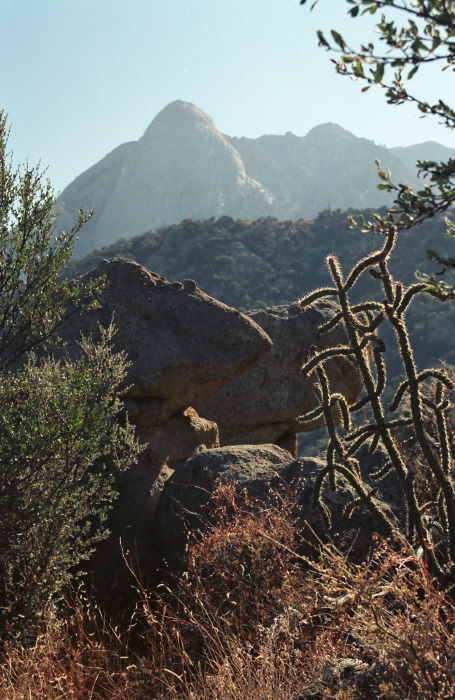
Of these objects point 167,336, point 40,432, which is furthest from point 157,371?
point 40,432

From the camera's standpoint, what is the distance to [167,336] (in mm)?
8719

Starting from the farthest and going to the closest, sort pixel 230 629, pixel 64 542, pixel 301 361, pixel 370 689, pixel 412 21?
pixel 301 361 → pixel 64 542 → pixel 230 629 → pixel 370 689 → pixel 412 21

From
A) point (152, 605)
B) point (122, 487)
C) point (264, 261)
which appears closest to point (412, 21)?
point (152, 605)

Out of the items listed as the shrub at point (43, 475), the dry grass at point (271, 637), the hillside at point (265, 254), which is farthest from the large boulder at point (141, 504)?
the hillside at point (265, 254)

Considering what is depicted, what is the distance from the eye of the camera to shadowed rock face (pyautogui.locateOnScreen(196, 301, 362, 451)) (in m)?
12.3

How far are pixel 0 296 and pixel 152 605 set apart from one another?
332 cm

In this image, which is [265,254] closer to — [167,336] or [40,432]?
[167,336]

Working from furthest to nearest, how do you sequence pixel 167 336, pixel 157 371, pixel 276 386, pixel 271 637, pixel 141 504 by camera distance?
pixel 276 386 < pixel 167 336 < pixel 157 371 < pixel 141 504 < pixel 271 637

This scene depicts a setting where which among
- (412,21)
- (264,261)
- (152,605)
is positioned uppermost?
(264,261)

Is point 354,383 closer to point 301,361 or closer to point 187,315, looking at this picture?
point 301,361

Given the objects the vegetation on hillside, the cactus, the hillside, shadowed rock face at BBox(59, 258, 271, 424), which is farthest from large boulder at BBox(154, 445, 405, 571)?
the hillside

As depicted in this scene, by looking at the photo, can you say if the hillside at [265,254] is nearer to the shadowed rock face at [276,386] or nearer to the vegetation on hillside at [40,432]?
the shadowed rock face at [276,386]

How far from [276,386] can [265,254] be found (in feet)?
195

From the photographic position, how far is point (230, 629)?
4.77 m
